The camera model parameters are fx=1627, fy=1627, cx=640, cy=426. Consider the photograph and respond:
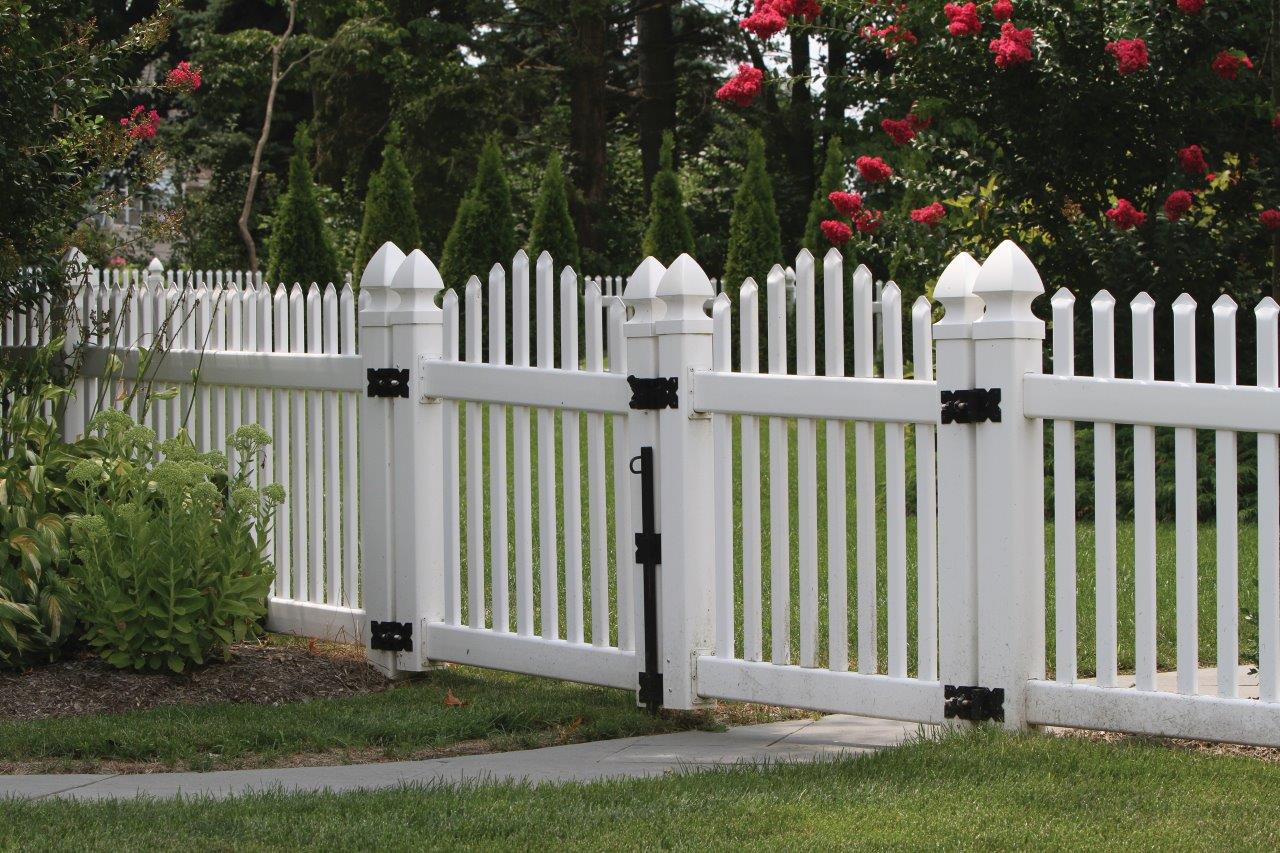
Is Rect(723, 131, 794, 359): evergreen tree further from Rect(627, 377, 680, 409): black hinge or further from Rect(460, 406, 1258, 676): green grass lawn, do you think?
Rect(627, 377, 680, 409): black hinge

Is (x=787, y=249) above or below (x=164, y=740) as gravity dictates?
above

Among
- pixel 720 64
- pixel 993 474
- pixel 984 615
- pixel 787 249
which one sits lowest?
pixel 984 615

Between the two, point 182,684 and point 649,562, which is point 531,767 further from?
point 182,684

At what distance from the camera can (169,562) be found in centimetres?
581

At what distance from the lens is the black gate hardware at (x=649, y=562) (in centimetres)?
545

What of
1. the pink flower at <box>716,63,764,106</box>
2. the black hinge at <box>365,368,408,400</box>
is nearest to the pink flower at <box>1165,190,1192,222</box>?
the pink flower at <box>716,63,764,106</box>

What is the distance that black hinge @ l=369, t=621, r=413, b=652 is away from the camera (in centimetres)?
621

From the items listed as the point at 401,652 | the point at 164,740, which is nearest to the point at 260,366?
the point at 401,652

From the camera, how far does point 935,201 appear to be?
10883mm

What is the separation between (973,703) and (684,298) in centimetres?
159

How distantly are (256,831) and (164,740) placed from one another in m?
1.28

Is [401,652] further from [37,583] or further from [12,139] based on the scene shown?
[12,139]

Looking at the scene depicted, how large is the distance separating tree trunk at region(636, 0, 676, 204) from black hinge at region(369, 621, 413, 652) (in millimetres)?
22818

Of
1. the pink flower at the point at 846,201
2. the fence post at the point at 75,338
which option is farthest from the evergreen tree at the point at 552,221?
the fence post at the point at 75,338
